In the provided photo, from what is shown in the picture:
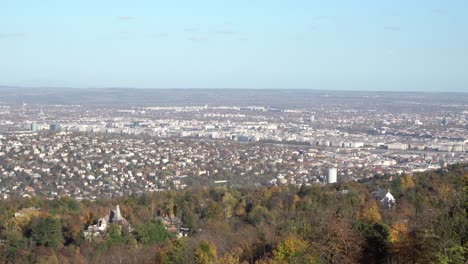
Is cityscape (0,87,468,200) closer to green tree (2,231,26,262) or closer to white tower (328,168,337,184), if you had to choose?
white tower (328,168,337,184)

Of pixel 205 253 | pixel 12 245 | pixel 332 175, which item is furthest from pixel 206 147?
pixel 205 253

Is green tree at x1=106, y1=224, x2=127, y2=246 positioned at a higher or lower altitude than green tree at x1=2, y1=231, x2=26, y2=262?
higher

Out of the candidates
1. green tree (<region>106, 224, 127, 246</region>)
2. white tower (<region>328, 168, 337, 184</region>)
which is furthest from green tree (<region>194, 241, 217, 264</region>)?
white tower (<region>328, 168, 337, 184</region>)

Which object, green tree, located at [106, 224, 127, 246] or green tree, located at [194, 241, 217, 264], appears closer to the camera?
green tree, located at [194, 241, 217, 264]

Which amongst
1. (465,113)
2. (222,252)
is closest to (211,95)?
(465,113)

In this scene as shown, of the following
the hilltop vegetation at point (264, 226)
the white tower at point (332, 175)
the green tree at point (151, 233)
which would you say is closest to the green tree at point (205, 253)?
the hilltop vegetation at point (264, 226)

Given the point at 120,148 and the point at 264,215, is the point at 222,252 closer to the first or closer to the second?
the point at 264,215

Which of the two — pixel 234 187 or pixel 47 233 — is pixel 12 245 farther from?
pixel 234 187

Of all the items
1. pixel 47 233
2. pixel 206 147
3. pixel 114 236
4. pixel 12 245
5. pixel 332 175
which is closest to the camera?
pixel 12 245
